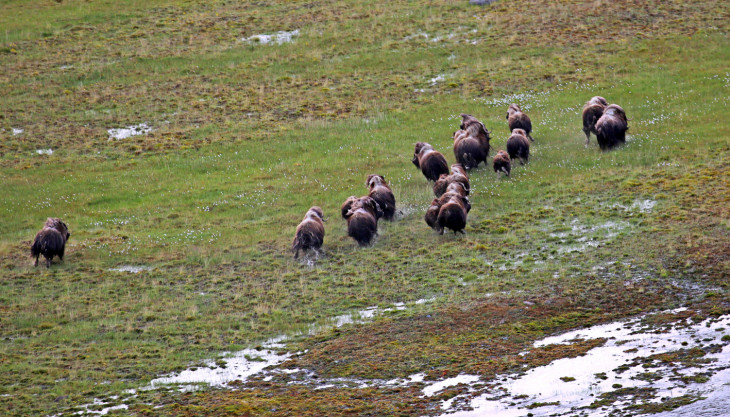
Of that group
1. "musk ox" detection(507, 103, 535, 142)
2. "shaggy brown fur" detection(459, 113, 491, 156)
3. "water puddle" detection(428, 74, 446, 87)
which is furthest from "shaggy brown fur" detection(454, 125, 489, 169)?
"water puddle" detection(428, 74, 446, 87)

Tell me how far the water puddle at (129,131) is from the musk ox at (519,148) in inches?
693

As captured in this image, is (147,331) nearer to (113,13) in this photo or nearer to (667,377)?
(667,377)

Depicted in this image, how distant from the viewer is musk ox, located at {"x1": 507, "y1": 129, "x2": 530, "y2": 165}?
92.3ft

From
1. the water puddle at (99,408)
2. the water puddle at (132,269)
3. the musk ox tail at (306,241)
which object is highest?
the musk ox tail at (306,241)

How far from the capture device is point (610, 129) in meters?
28.1

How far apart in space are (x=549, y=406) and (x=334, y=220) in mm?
13134

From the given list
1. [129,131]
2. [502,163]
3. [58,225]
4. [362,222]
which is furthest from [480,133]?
[129,131]


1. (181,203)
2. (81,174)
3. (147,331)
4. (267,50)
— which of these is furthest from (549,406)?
(267,50)

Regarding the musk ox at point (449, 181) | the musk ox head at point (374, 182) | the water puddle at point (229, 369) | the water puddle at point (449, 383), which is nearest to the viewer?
the water puddle at point (449, 383)

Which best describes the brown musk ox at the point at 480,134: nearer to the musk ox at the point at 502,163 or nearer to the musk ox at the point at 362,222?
the musk ox at the point at 502,163

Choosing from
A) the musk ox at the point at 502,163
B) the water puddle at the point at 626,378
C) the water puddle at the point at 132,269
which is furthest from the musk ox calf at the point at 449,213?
the water puddle at the point at 132,269

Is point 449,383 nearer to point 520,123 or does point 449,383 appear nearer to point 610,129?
point 610,129

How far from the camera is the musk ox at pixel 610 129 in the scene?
2817 cm

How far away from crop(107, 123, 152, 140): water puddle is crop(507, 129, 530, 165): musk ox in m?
17.6
